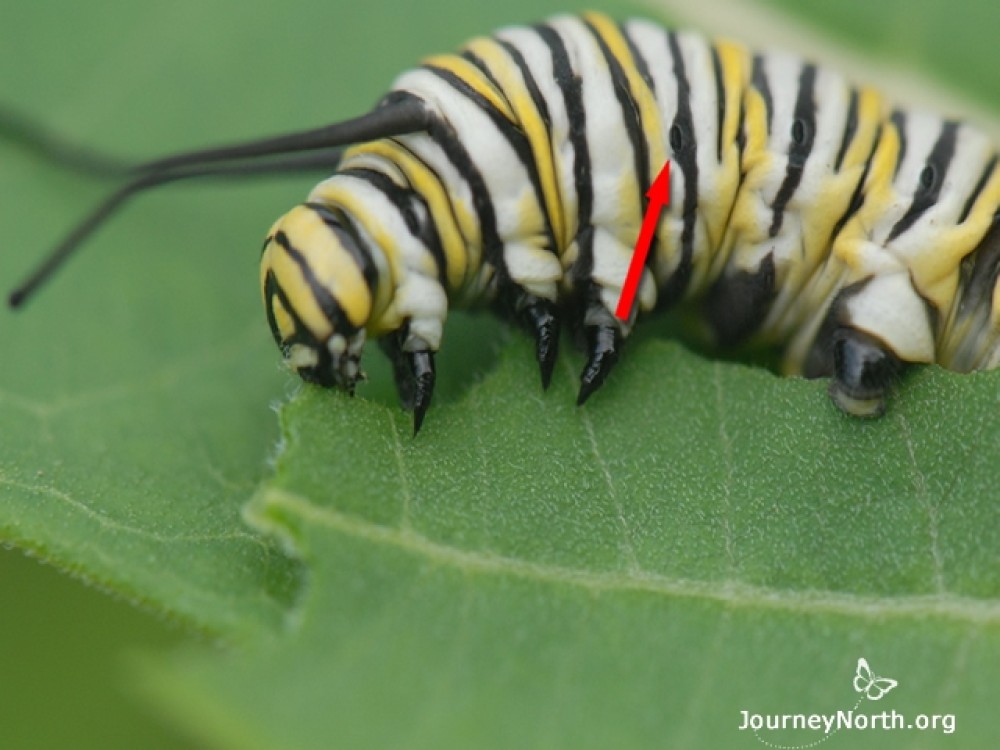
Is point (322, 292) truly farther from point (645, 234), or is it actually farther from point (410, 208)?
point (645, 234)

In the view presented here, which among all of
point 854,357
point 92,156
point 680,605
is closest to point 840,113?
point 854,357

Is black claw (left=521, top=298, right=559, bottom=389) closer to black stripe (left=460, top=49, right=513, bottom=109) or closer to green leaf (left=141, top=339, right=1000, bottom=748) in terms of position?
green leaf (left=141, top=339, right=1000, bottom=748)

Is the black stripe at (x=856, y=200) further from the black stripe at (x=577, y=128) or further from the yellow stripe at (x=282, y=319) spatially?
Result: the yellow stripe at (x=282, y=319)

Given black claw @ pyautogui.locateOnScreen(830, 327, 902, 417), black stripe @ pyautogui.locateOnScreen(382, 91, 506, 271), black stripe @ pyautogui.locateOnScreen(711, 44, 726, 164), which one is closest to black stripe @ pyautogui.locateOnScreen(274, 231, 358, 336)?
black stripe @ pyautogui.locateOnScreen(382, 91, 506, 271)

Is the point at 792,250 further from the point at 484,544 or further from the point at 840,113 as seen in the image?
the point at 484,544

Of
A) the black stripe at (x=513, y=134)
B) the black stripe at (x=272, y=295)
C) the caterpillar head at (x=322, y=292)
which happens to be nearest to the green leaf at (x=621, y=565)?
the caterpillar head at (x=322, y=292)

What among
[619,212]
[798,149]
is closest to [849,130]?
[798,149]
